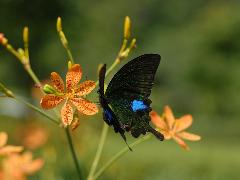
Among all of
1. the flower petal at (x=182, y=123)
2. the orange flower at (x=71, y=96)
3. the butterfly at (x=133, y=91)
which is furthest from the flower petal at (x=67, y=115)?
the flower petal at (x=182, y=123)

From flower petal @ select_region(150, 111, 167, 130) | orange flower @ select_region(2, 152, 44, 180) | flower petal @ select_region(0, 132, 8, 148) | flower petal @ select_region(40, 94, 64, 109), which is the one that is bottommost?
flower petal @ select_region(150, 111, 167, 130)

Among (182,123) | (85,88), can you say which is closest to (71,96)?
(85,88)

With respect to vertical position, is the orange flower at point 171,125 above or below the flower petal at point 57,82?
below

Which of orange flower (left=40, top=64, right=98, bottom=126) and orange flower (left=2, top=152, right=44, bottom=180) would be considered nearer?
orange flower (left=40, top=64, right=98, bottom=126)

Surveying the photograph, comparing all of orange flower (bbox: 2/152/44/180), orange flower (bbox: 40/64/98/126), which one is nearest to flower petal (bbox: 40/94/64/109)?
orange flower (bbox: 40/64/98/126)

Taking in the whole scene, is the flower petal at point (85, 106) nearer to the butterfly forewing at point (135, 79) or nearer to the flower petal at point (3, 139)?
the butterfly forewing at point (135, 79)

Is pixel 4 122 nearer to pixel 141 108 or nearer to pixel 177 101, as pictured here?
pixel 141 108

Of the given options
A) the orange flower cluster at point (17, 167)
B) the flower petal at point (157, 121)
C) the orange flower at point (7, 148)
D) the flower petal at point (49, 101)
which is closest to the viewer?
the flower petal at point (49, 101)

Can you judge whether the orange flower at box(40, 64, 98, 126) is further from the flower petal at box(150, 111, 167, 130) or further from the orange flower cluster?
the orange flower cluster
